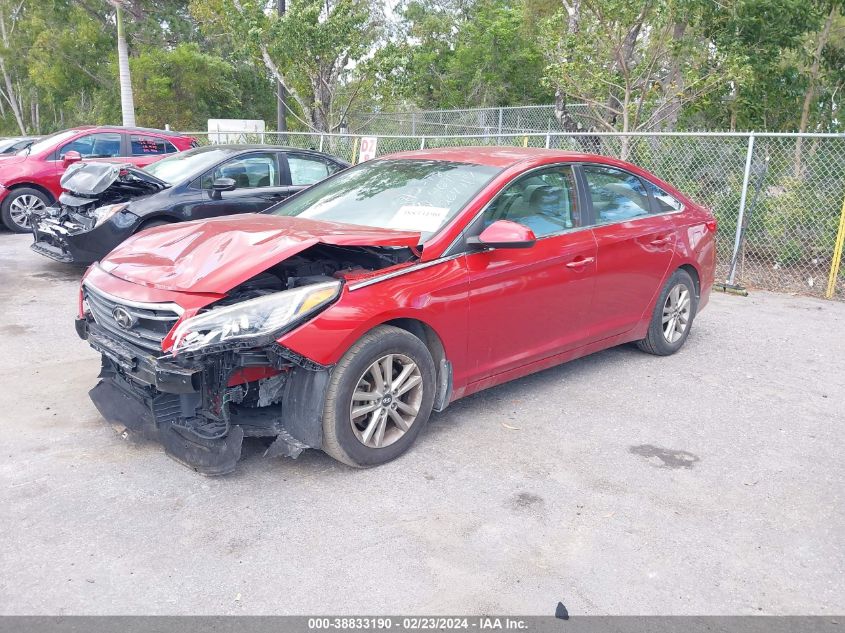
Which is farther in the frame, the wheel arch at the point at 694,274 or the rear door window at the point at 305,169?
the rear door window at the point at 305,169

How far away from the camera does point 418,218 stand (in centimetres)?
458

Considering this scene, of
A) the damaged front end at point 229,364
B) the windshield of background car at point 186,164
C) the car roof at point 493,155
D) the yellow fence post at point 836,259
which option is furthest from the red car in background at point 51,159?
the yellow fence post at point 836,259

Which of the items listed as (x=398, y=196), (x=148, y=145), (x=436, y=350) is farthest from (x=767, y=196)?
(x=148, y=145)

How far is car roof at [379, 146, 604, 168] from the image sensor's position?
500 cm

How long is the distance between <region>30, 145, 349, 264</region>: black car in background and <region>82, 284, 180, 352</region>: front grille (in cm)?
365

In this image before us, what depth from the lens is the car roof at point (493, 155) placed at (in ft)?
16.4

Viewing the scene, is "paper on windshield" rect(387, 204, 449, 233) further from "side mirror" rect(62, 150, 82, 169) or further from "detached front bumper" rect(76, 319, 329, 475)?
"side mirror" rect(62, 150, 82, 169)

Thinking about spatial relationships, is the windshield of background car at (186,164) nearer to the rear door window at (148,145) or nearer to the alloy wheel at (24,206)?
the rear door window at (148,145)

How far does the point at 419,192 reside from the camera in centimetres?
482

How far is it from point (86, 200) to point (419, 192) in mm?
4913

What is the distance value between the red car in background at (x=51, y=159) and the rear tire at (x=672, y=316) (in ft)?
26.0

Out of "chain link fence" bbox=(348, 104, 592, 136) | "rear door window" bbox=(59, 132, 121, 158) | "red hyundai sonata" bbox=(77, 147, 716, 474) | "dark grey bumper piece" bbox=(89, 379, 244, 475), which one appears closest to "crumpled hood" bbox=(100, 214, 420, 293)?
"red hyundai sonata" bbox=(77, 147, 716, 474)

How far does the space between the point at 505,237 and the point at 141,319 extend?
2024 mm

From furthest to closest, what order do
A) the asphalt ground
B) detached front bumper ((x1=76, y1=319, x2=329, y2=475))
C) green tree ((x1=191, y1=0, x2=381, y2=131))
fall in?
green tree ((x1=191, y1=0, x2=381, y2=131))
detached front bumper ((x1=76, y1=319, x2=329, y2=475))
the asphalt ground
